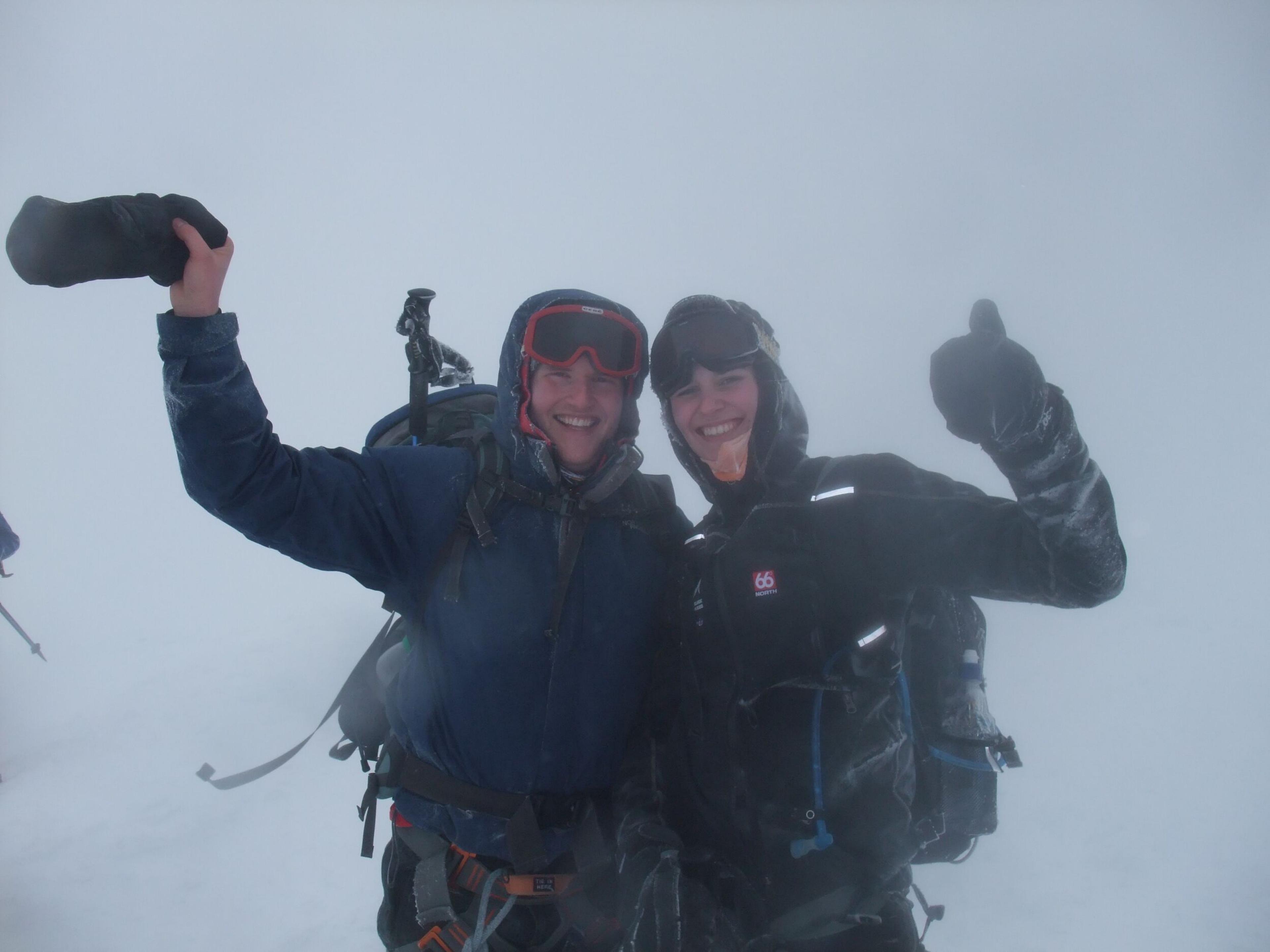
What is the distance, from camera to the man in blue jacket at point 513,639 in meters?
2.40

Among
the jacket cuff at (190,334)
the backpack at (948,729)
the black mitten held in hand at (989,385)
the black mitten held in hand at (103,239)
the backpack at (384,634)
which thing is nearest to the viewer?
the black mitten held in hand at (103,239)

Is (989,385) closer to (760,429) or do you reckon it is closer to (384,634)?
(760,429)

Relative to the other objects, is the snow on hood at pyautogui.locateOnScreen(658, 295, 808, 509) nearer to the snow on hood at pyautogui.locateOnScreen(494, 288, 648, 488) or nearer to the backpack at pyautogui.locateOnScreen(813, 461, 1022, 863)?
the snow on hood at pyautogui.locateOnScreen(494, 288, 648, 488)

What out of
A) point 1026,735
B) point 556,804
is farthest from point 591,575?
point 1026,735

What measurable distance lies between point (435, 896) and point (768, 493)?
6.63ft

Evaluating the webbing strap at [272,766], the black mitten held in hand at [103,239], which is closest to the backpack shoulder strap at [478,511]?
the webbing strap at [272,766]

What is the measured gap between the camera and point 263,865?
5.77 metres

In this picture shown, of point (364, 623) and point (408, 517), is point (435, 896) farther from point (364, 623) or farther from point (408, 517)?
point (364, 623)

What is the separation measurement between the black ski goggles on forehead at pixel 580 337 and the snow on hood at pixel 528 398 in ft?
0.11

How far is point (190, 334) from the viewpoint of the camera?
178cm

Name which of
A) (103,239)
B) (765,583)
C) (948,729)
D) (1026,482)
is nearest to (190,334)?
(103,239)

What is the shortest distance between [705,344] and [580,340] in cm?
54

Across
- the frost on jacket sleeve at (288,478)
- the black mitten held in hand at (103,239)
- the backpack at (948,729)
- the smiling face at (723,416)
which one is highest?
the black mitten held in hand at (103,239)

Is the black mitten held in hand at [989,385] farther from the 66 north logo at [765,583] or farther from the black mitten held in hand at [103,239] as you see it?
the black mitten held in hand at [103,239]
